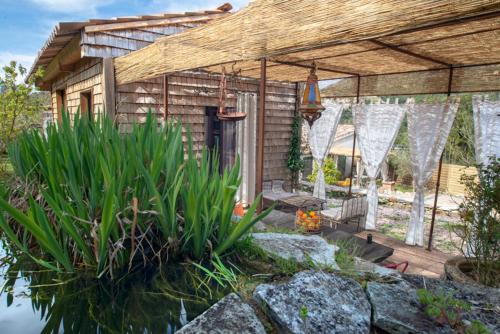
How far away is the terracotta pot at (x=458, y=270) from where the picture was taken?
230 centimetres

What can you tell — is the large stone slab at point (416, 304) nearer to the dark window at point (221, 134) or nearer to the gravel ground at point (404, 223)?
the dark window at point (221, 134)

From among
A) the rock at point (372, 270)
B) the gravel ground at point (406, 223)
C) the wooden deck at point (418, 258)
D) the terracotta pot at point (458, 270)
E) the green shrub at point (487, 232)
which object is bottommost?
the gravel ground at point (406, 223)

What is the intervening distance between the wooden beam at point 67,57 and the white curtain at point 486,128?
5460 mm

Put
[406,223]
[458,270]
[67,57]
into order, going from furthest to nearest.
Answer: [406,223]
[67,57]
[458,270]

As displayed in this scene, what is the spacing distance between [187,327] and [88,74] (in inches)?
212

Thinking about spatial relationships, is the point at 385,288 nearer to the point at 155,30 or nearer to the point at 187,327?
the point at 187,327

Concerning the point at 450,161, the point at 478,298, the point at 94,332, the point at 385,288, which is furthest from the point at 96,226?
the point at 450,161

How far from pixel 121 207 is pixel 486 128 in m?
4.32

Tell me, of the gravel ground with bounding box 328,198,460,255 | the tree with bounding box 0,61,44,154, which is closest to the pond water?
the tree with bounding box 0,61,44,154

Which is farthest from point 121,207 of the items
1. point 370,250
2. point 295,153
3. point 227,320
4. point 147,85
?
point 295,153

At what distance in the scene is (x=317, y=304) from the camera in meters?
0.80

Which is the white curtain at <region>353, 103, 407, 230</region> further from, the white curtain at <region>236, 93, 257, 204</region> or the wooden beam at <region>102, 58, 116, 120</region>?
the wooden beam at <region>102, 58, 116, 120</region>

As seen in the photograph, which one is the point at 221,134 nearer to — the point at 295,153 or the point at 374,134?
the point at 295,153

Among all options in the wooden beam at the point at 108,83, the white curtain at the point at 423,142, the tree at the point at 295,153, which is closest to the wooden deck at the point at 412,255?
the white curtain at the point at 423,142
